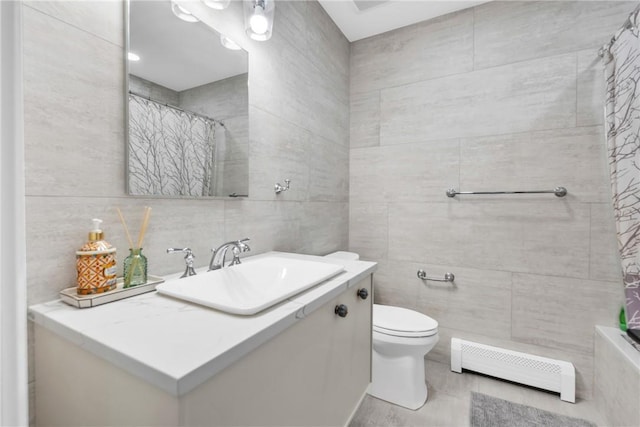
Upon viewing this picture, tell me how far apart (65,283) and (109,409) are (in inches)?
15.9

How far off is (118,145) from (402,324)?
153 cm

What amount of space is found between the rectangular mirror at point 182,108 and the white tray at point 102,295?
0.30 meters

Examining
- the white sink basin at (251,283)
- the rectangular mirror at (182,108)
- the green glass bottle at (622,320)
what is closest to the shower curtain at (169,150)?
the rectangular mirror at (182,108)

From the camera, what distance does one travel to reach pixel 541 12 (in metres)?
1.75

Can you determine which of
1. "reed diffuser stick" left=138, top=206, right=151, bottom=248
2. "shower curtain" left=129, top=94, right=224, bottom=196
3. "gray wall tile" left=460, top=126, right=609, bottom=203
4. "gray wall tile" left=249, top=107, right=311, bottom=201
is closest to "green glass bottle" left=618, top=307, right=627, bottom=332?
"gray wall tile" left=460, top=126, right=609, bottom=203

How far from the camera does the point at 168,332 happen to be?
592 millimetres

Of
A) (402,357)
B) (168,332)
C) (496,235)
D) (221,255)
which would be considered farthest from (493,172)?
(168,332)

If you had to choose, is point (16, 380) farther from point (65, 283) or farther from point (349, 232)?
point (349, 232)

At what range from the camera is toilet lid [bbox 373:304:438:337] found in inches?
60.6

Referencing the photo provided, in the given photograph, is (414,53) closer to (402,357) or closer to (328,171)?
(328,171)

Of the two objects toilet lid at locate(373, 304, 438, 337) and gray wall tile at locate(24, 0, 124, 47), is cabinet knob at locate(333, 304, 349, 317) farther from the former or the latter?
gray wall tile at locate(24, 0, 124, 47)

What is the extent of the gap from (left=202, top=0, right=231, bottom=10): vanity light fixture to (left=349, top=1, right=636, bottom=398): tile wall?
4.41 ft

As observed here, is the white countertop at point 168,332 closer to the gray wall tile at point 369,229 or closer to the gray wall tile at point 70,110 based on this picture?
the gray wall tile at point 70,110

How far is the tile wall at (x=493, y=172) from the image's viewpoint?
65.1 inches
